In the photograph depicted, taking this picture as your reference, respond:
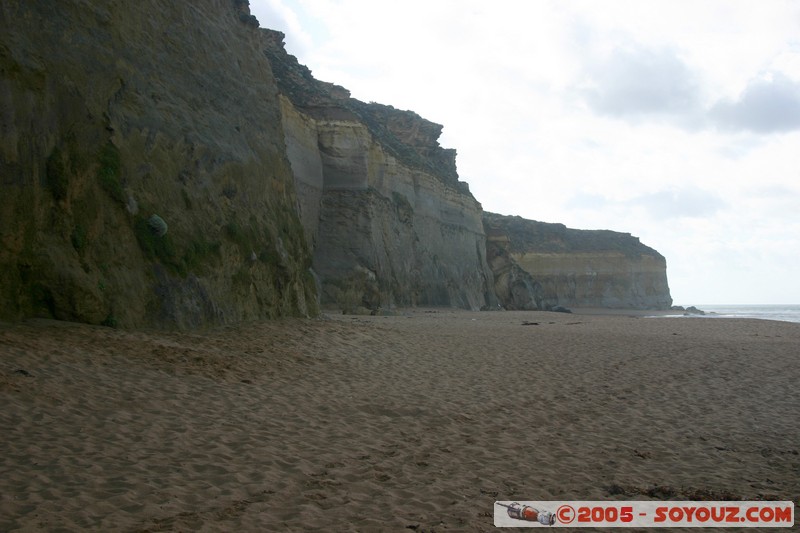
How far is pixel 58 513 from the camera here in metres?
3.81

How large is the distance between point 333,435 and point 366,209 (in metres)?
22.3

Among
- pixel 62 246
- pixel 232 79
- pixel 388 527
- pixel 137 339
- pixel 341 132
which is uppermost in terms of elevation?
pixel 341 132

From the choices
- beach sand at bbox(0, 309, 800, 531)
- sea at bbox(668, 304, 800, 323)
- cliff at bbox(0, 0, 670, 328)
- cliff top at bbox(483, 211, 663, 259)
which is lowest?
beach sand at bbox(0, 309, 800, 531)

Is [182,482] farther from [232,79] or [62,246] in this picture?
[232,79]

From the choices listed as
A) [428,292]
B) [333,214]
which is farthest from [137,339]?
[428,292]

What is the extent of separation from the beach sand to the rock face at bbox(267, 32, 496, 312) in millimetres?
15245

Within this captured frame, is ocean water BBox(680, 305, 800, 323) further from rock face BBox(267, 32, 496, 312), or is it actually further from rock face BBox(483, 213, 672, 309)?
rock face BBox(267, 32, 496, 312)

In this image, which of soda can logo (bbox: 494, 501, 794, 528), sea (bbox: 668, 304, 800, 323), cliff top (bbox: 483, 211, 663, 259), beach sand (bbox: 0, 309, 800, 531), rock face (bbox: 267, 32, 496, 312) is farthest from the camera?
cliff top (bbox: 483, 211, 663, 259)

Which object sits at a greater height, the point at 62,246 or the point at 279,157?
the point at 279,157

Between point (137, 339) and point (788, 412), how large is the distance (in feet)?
30.0

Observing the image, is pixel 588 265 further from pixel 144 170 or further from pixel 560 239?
pixel 144 170

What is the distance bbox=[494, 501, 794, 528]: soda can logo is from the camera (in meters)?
4.43

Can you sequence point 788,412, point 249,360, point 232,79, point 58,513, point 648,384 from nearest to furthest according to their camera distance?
point 58,513
point 788,412
point 249,360
point 648,384
point 232,79

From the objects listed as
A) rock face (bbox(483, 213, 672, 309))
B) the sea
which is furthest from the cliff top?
the sea
